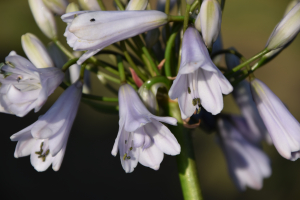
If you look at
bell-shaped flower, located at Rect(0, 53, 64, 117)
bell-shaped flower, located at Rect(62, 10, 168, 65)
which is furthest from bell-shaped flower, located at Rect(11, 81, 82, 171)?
bell-shaped flower, located at Rect(62, 10, 168, 65)

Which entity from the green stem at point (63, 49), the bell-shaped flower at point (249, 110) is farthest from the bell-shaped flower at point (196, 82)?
the green stem at point (63, 49)

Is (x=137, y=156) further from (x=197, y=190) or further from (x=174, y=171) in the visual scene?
Result: (x=174, y=171)

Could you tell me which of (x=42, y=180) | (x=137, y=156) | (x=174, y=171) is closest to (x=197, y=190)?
(x=137, y=156)

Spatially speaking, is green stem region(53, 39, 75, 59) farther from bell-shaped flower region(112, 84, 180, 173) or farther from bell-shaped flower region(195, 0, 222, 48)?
bell-shaped flower region(195, 0, 222, 48)

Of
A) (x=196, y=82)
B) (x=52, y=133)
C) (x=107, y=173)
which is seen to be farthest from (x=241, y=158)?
(x=107, y=173)

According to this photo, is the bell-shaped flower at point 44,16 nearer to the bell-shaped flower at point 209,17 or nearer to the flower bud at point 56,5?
the flower bud at point 56,5

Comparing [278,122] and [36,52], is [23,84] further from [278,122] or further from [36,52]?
[278,122]
